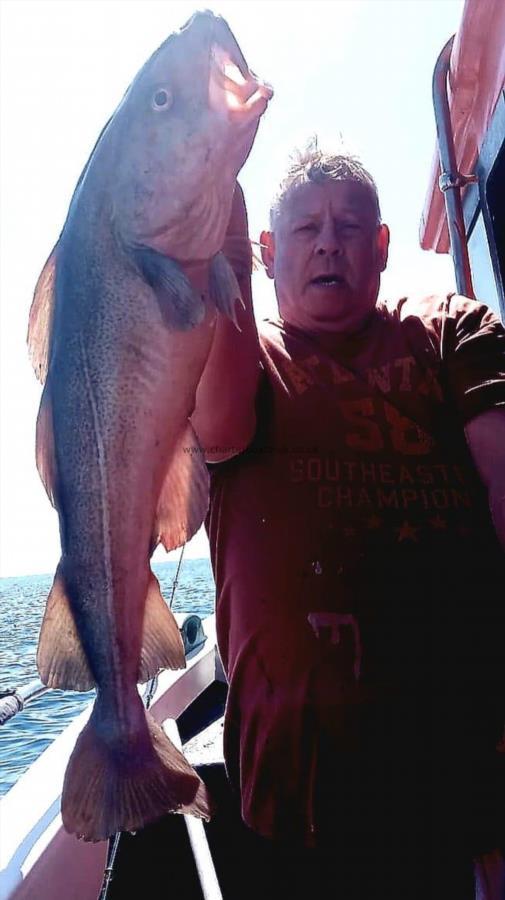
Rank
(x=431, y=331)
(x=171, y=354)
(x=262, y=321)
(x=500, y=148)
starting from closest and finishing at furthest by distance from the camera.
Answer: (x=171, y=354), (x=431, y=331), (x=262, y=321), (x=500, y=148)

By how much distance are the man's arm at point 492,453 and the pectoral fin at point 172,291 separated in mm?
879

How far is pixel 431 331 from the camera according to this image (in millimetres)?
2139

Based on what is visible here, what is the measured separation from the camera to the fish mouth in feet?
5.38

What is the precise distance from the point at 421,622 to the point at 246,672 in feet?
1.55

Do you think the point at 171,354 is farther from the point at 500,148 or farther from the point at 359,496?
the point at 500,148

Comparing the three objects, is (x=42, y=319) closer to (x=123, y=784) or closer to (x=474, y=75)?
(x=123, y=784)

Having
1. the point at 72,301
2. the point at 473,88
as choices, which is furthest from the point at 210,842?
the point at 473,88

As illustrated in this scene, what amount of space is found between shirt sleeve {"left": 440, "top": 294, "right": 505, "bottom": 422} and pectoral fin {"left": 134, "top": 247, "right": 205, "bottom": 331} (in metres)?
0.86

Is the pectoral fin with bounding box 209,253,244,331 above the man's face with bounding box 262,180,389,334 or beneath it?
beneath

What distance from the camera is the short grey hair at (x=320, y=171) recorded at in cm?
215

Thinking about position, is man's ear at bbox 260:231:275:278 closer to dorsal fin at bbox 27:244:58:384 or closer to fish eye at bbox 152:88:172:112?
fish eye at bbox 152:88:172:112

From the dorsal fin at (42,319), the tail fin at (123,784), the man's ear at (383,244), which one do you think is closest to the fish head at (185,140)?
the dorsal fin at (42,319)

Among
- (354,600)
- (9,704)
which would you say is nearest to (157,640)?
(354,600)

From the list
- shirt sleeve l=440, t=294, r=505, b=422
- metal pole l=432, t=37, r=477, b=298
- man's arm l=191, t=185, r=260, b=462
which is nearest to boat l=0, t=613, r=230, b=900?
man's arm l=191, t=185, r=260, b=462
